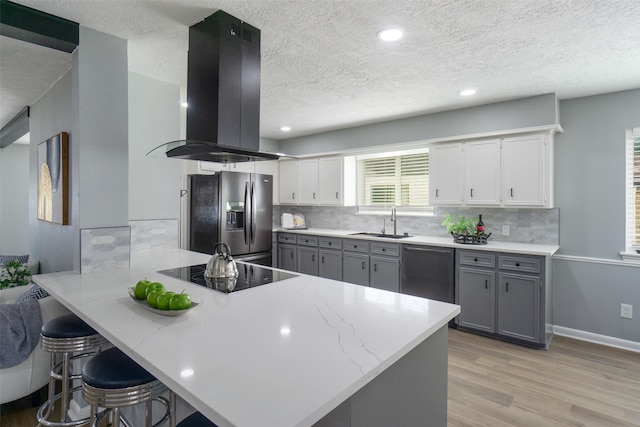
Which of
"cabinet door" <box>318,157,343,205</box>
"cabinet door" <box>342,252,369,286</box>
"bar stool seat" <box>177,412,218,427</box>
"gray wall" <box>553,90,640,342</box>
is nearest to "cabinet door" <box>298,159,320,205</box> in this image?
"cabinet door" <box>318,157,343,205</box>

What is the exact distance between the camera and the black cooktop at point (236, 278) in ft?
6.39

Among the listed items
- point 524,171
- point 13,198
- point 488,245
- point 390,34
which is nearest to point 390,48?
point 390,34

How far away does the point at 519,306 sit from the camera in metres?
3.30

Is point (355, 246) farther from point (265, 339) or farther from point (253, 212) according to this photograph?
point (265, 339)

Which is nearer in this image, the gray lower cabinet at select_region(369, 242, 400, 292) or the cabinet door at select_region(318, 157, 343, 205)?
the gray lower cabinet at select_region(369, 242, 400, 292)

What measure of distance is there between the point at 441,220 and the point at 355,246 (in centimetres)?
113

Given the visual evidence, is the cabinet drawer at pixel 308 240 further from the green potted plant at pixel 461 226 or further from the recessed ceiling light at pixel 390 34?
the recessed ceiling light at pixel 390 34

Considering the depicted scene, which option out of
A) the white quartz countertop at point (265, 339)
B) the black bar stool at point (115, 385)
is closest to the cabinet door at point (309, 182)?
the white quartz countertop at point (265, 339)

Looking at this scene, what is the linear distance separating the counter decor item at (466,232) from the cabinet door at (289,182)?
250cm

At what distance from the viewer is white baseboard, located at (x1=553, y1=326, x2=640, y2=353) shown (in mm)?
3238

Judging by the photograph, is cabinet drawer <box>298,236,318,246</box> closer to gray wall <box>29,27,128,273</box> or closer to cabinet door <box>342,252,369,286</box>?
cabinet door <box>342,252,369,286</box>

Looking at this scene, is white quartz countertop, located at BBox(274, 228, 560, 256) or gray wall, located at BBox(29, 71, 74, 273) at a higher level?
gray wall, located at BBox(29, 71, 74, 273)

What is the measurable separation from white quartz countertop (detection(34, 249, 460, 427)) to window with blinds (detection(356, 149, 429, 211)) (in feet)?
9.50

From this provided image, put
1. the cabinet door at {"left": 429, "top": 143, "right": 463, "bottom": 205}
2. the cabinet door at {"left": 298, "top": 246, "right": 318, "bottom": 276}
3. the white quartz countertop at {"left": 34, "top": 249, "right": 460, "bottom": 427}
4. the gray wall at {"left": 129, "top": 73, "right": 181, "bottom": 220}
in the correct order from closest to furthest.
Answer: the white quartz countertop at {"left": 34, "top": 249, "right": 460, "bottom": 427}
the gray wall at {"left": 129, "top": 73, "right": 181, "bottom": 220}
the cabinet door at {"left": 429, "top": 143, "right": 463, "bottom": 205}
the cabinet door at {"left": 298, "top": 246, "right": 318, "bottom": 276}
